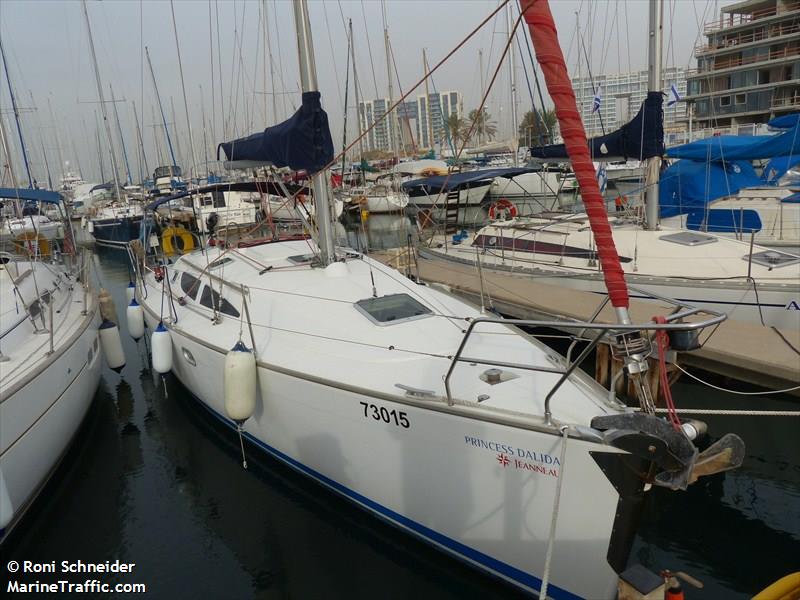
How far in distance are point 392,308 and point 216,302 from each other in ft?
8.63

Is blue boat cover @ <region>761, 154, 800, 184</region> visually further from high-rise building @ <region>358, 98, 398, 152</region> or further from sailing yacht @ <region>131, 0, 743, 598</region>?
sailing yacht @ <region>131, 0, 743, 598</region>

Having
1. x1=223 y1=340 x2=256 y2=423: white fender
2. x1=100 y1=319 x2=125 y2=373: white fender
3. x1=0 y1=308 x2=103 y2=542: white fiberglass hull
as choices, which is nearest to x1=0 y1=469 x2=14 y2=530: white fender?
x1=0 y1=308 x2=103 y2=542: white fiberglass hull

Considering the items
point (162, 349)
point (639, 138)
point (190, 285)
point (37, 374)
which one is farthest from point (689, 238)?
point (37, 374)

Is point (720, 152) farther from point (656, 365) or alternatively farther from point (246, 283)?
point (246, 283)

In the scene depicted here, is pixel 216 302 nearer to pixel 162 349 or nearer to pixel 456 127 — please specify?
pixel 162 349

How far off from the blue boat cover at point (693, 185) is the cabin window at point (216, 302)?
10.8m

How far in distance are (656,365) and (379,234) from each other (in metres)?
21.2

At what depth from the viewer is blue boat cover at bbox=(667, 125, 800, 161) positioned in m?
12.8

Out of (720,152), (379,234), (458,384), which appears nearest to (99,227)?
(379,234)

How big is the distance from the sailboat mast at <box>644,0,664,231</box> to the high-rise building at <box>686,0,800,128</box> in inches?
1342

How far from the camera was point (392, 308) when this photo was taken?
5910 mm

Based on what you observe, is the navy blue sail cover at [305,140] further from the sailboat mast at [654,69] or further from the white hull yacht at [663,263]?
the sailboat mast at [654,69]

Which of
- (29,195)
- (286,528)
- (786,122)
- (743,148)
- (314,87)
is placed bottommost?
(286,528)

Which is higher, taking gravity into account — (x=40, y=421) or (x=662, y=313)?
(x=40, y=421)
